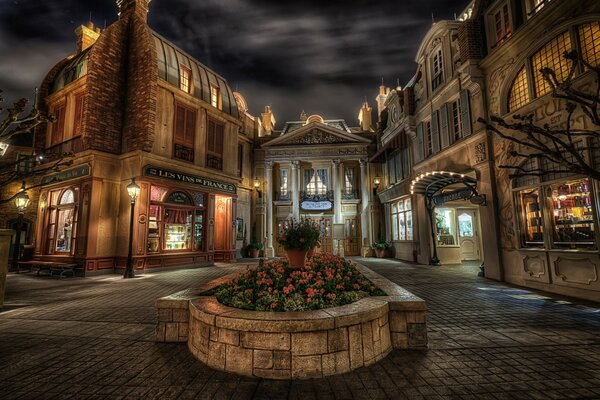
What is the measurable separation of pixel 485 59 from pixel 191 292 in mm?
11543

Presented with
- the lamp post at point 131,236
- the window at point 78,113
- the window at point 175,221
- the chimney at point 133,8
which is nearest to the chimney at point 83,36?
the chimney at point 133,8

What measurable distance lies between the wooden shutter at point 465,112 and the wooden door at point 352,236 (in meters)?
11.5

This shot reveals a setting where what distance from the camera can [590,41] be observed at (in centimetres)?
666

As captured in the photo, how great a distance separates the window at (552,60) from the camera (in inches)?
282

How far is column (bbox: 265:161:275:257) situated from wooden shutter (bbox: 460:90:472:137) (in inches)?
554

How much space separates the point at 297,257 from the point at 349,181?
17689 millimetres

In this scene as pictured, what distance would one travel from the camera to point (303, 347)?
10.1 ft

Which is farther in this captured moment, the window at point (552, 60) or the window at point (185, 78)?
the window at point (185, 78)

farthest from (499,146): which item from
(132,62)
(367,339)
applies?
(132,62)

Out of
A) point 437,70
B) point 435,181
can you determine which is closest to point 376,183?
point 435,181

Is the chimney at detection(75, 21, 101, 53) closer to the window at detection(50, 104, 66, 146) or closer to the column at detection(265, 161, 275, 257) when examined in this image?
the window at detection(50, 104, 66, 146)

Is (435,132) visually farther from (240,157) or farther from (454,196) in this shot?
(240,157)

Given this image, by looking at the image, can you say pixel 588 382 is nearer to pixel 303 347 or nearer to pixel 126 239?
pixel 303 347

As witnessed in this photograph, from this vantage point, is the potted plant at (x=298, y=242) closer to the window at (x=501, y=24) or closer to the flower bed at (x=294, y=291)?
the flower bed at (x=294, y=291)
